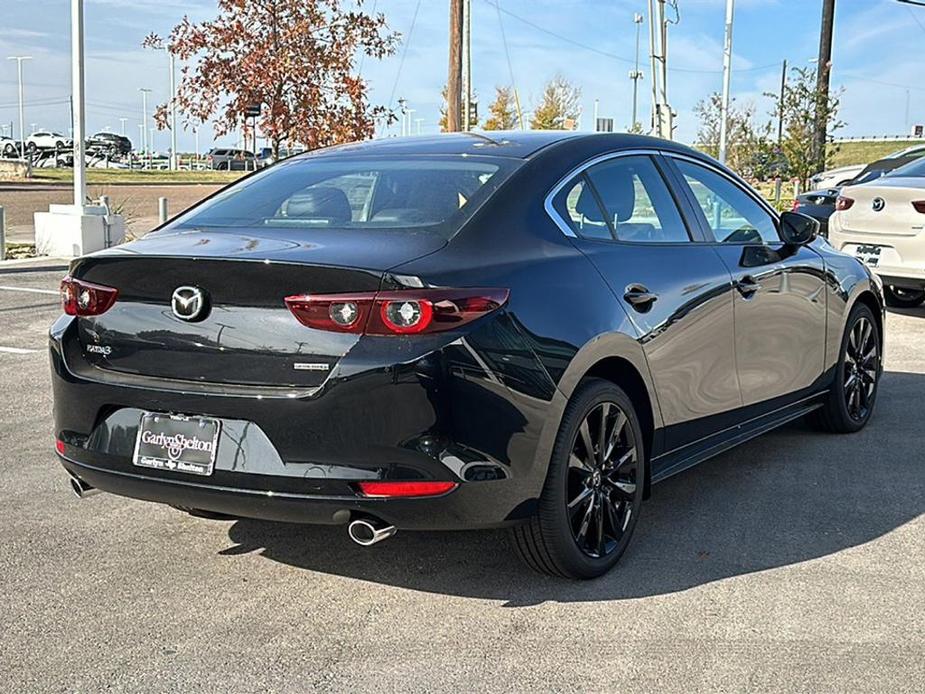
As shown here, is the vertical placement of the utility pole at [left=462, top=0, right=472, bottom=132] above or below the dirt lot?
above

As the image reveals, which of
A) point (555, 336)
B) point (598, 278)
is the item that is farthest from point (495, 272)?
point (598, 278)

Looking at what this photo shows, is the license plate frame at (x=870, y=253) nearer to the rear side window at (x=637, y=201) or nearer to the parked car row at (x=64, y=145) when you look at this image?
the rear side window at (x=637, y=201)

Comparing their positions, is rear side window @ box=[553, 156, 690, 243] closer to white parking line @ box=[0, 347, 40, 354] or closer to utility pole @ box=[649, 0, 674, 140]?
white parking line @ box=[0, 347, 40, 354]

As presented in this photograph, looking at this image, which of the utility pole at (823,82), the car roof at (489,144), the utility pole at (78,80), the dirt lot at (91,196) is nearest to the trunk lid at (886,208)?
the car roof at (489,144)

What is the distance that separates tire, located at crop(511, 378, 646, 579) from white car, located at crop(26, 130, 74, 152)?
209 feet

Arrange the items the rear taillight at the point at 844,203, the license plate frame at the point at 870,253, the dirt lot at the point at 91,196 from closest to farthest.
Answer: the license plate frame at the point at 870,253
the rear taillight at the point at 844,203
the dirt lot at the point at 91,196

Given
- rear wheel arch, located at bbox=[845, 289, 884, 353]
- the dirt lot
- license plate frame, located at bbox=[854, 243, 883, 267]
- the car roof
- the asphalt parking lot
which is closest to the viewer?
the asphalt parking lot

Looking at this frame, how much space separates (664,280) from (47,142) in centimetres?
6628

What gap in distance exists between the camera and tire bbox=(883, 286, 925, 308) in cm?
1175

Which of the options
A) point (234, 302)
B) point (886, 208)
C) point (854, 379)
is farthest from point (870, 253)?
point (234, 302)

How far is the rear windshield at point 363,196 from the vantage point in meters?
4.07

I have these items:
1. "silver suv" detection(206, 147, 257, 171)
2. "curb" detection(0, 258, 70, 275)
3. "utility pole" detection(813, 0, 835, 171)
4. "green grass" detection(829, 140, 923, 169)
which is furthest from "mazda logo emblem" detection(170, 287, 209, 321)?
"green grass" detection(829, 140, 923, 169)

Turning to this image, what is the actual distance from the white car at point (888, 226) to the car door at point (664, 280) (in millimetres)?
5739

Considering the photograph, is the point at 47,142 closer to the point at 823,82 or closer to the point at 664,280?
the point at 823,82
